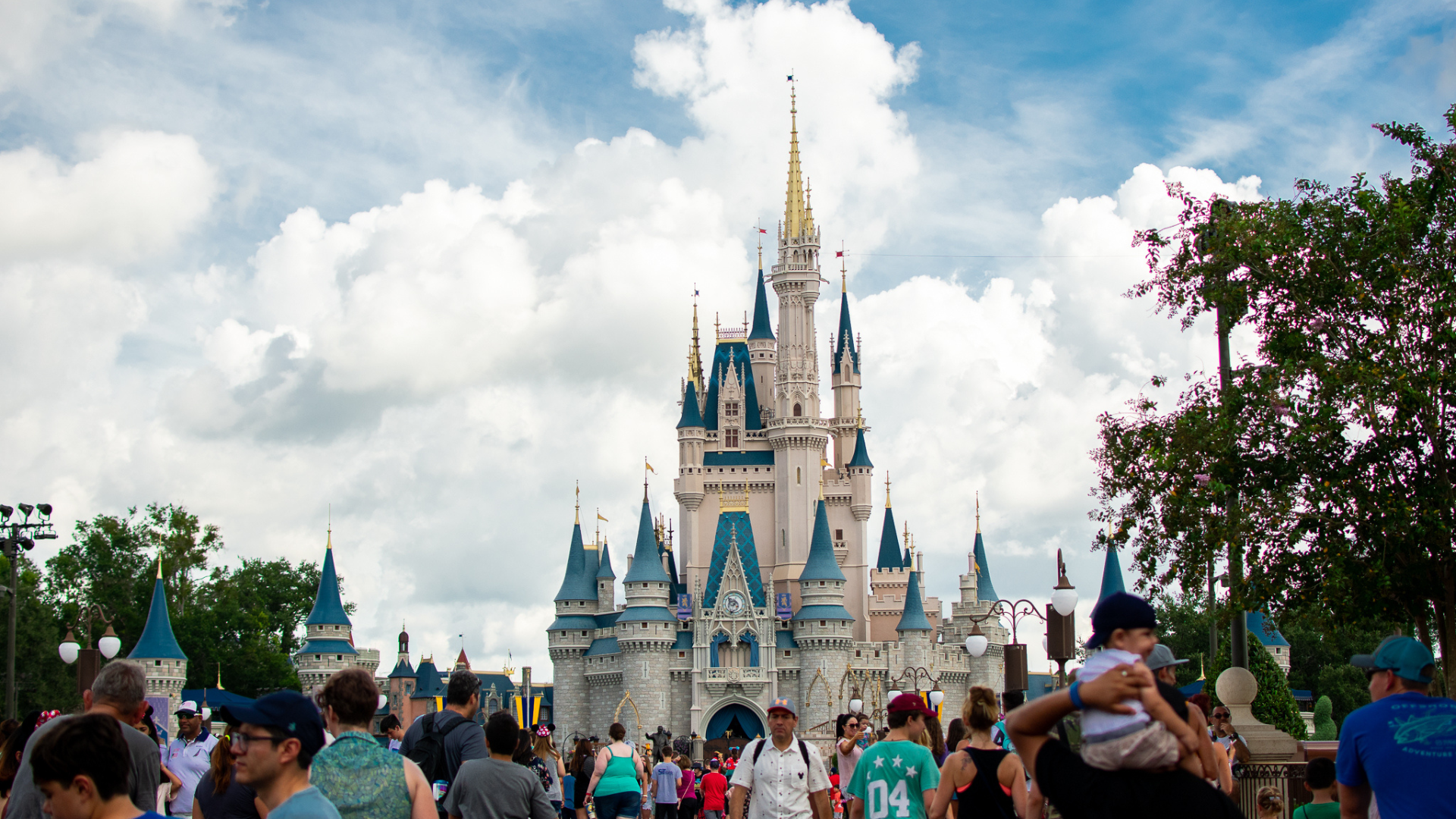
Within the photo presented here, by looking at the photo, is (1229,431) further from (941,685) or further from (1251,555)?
(941,685)

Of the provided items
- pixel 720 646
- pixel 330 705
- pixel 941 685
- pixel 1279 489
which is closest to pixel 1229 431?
pixel 1279 489

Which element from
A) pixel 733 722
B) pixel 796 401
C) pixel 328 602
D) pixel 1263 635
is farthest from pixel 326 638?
pixel 1263 635

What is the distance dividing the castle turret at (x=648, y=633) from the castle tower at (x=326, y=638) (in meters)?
11.8

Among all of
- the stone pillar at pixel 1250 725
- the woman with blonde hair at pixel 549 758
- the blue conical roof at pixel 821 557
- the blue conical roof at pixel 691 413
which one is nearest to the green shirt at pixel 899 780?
the woman with blonde hair at pixel 549 758

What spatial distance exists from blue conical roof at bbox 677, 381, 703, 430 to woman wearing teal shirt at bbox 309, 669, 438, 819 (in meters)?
66.0

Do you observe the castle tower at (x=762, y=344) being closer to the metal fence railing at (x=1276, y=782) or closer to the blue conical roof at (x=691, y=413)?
the blue conical roof at (x=691, y=413)

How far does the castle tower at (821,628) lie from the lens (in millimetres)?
62875

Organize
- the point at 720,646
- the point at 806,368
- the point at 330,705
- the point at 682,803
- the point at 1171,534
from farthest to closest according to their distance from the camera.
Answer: the point at 806,368 < the point at 720,646 < the point at 682,803 < the point at 1171,534 < the point at 330,705

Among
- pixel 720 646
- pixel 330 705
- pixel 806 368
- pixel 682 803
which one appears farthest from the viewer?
pixel 806 368

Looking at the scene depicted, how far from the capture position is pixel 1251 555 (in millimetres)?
17781

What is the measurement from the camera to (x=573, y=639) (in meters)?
67.2

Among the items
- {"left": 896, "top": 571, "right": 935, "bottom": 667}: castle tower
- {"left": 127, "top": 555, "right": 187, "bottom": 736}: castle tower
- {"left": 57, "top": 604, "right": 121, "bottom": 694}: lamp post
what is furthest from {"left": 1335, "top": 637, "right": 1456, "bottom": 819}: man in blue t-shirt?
{"left": 896, "top": 571, "right": 935, "bottom": 667}: castle tower

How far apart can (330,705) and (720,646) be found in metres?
58.9

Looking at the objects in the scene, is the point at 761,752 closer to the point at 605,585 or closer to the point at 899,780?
the point at 899,780
